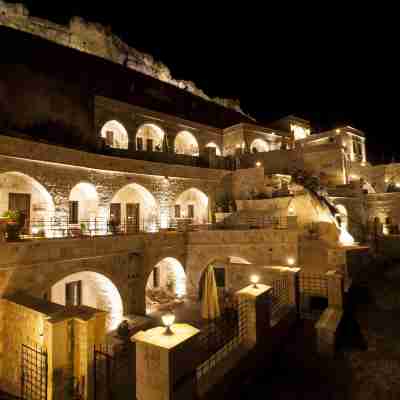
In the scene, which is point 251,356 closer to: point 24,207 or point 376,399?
point 376,399

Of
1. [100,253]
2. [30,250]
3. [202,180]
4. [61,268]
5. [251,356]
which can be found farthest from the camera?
[202,180]

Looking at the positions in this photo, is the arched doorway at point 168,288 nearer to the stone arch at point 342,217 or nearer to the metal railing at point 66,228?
the metal railing at point 66,228

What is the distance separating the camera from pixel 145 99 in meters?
22.7

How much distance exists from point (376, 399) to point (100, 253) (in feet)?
34.2

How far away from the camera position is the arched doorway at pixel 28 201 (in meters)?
13.0

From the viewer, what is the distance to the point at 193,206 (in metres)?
22.3

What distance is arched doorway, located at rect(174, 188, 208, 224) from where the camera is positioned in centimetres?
2080

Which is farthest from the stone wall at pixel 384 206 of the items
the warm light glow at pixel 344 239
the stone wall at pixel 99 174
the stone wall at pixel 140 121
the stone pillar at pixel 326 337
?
the stone pillar at pixel 326 337

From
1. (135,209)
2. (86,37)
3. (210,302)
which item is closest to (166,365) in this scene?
(210,302)

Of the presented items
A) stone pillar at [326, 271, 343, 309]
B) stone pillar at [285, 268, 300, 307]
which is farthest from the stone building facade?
stone pillar at [326, 271, 343, 309]

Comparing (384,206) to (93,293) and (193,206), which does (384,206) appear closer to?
(193,206)

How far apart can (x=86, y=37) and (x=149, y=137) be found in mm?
18217

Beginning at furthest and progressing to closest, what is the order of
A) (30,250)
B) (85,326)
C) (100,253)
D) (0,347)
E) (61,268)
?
(100,253)
(61,268)
(30,250)
(0,347)
(85,326)

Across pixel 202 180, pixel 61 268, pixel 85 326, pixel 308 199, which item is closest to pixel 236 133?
pixel 202 180
